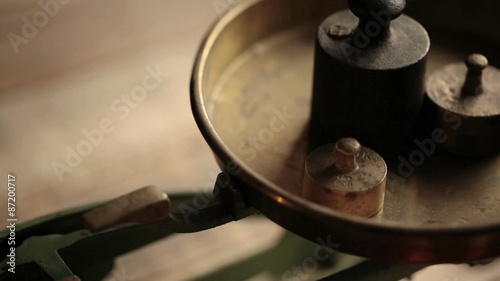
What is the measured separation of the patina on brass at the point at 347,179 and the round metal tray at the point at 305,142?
46 millimetres

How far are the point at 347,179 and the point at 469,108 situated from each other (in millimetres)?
188

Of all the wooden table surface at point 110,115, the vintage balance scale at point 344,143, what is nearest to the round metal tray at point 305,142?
the vintage balance scale at point 344,143

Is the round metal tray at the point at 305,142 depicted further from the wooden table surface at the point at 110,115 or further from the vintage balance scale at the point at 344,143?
the wooden table surface at the point at 110,115

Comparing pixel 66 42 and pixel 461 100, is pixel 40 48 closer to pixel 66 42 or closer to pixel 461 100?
pixel 66 42

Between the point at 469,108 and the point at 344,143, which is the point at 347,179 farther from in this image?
the point at 469,108

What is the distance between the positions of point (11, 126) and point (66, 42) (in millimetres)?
290

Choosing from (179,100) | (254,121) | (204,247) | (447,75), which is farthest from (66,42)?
(447,75)

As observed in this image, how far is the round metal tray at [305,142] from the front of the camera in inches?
26.5

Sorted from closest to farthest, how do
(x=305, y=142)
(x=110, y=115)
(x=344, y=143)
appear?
(x=344, y=143)
(x=305, y=142)
(x=110, y=115)

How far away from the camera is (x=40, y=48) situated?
1.84m

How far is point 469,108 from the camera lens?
32.7 inches

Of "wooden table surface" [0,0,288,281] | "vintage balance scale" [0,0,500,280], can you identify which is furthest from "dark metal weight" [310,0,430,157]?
"wooden table surface" [0,0,288,281]

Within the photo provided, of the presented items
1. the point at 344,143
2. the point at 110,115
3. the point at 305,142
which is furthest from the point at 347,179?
the point at 110,115

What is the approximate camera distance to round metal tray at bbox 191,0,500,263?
0.67 m
